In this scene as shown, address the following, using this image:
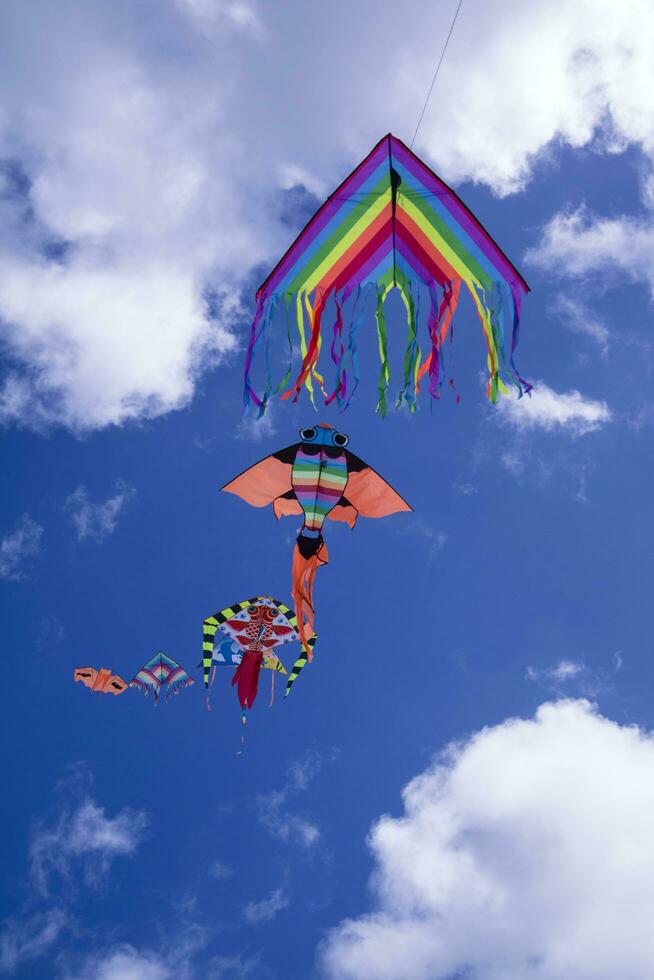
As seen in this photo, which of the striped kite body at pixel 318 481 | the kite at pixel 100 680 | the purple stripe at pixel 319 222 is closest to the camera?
the purple stripe at pixel 319 222

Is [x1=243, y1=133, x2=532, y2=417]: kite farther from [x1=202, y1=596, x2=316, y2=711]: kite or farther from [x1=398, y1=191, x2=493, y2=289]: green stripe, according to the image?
[x1=202, y1=596, x2=316, y2=711]: kite

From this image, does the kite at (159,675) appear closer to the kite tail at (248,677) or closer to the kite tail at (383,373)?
the kite tail at (248,677)

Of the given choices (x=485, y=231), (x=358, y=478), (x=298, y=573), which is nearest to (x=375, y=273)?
(x=485, y=231)

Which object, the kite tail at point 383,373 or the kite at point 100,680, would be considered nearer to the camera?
the kite tail at point 383,373

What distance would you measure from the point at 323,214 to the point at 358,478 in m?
3.83

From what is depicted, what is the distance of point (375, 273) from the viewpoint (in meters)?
8.92

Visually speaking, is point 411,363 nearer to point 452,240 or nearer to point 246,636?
point 452,240

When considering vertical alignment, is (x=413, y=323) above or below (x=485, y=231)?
below

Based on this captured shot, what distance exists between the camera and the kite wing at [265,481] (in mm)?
10852

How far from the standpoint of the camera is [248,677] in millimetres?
13273

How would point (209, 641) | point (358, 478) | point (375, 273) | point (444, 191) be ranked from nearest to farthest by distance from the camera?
point (444, 191)
point (375, 273)
point (358, 478)
point (209, 641)

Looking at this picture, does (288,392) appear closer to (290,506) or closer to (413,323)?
(413,323)

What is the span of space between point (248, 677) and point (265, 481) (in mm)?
4150

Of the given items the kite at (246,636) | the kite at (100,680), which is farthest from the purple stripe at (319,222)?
the kite at (100,680)
